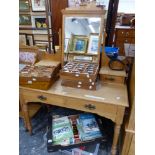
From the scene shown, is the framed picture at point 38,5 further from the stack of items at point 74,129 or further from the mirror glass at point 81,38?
the stack of items at point 74,129

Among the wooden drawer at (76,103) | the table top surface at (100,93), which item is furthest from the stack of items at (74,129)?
the table top surface at (100,93)

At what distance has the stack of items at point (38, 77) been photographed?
4.10ft

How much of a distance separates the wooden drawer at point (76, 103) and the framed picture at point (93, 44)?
462mm

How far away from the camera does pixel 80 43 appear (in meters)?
1.40

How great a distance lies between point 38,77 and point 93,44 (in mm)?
551

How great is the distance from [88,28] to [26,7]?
2.13 feet

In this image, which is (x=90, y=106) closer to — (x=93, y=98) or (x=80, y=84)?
(x=93, y=98)

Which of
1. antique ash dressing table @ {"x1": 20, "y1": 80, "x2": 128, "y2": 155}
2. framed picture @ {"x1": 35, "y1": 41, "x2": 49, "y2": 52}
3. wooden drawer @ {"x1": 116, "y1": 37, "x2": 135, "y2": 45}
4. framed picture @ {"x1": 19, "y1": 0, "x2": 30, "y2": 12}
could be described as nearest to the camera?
antique ash dressing table @ {"x1": 20, "y1": 80, "x2": 128, "y2": 155}

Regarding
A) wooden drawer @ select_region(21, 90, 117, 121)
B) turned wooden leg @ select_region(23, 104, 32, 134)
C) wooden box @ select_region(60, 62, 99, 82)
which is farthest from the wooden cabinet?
turned wooden leg @ select_region(23, 104, 32, 134)

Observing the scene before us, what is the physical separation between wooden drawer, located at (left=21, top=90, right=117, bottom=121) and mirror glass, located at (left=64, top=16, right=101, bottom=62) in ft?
1.32

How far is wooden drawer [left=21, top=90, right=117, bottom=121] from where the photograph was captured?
115cm

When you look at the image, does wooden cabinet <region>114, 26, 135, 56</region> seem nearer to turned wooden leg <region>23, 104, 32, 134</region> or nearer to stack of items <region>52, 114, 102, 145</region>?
stack of items <region>52, 114, 102, 145</region>

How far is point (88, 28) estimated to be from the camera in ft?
4.40
